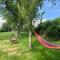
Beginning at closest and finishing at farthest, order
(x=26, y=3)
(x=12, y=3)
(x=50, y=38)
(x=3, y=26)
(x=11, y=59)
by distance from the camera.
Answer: (x=11, y=59) → (x=26, y=3) → (x=50, y=38) → (x=12, y=3) → (x=3, y=26)

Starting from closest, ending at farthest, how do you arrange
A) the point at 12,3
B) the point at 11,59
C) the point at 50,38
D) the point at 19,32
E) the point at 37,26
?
the point at 11,59, the point at 50,38, the point at 12,3, the point at 19,32, the point at 37,26

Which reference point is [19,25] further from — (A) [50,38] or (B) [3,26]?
(B) [3,26]

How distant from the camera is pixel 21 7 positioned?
529 inches

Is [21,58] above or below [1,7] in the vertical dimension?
below

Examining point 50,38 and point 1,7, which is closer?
point 50,38

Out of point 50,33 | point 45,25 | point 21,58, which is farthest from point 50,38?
point 21,58

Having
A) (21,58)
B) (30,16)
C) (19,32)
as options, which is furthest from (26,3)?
(19,32)

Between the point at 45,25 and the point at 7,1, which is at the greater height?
the point at 7,1

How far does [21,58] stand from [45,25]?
15.2 m

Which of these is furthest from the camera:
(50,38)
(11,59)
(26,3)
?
(50,38)

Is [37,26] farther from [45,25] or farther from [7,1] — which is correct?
[7,1]

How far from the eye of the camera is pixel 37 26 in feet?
86.4

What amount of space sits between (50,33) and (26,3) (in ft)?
28.2

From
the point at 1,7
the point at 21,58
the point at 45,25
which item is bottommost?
the point at 21,58
